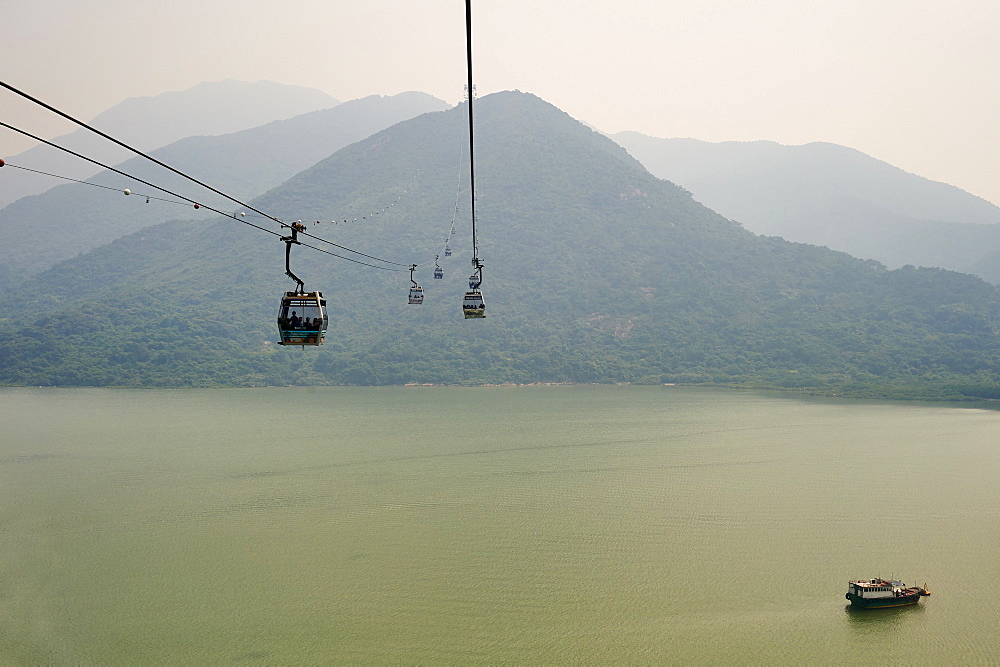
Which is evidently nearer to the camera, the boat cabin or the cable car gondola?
the cable car gondola

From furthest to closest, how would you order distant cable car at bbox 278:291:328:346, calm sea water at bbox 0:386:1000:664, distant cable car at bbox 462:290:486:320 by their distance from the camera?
distant cable car at bbox 462:290:486:320
calm sea water at bbox 0:386:1000:664
distant cable car at bbox 278:291:328:346

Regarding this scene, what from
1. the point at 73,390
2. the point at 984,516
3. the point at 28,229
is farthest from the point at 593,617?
the point at 28,229

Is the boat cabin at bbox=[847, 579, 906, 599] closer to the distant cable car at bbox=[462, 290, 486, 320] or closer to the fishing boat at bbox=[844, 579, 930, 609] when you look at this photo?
the fishing boat at bbox=[844, 579, 930, 609]

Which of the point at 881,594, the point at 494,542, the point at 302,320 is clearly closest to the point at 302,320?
the point at 302,320

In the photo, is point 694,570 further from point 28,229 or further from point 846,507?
point 28,229

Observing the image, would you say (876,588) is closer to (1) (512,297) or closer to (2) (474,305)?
(2) (474,305)

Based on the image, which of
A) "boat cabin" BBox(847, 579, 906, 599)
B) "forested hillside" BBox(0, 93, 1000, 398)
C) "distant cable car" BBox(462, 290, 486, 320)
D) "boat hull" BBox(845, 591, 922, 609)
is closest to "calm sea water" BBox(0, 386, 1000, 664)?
"boat hull" BBox(845, 591, 922, 609)

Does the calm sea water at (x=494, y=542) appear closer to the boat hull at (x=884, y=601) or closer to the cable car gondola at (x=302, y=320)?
the boat hull at (x=884, y=601)
